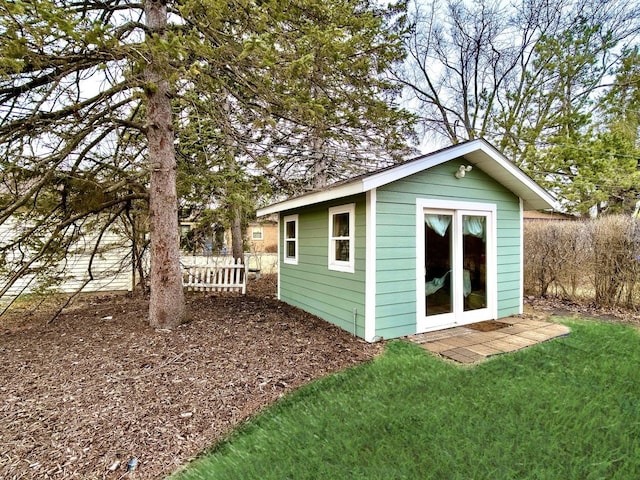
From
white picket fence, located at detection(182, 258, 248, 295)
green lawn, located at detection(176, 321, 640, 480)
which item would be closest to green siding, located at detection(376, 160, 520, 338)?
green lawn, located at detection(176, 321, 640, 480)

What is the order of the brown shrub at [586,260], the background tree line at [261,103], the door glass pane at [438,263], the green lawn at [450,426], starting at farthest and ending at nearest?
the brown shrub at [586,260]
the door glass pane at [438,263]
the background tree line at [261,103]
the green lawn at [450,426]

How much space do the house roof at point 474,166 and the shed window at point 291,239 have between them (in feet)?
2.30

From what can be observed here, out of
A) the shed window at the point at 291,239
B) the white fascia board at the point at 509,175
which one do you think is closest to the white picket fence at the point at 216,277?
the shed window at the point at 291,239

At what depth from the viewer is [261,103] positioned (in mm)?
5387

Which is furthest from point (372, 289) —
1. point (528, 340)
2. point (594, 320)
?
point (594, 320)

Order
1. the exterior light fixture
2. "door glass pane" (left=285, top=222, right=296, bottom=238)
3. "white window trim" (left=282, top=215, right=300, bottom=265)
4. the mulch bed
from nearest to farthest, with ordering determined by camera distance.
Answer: the mulch bed < the exterior light fixture < "white window trim" (left=282, top=215, right=300, bottom=265) < "door glass pane" (left=285, top=222, right=296, bottom=238)

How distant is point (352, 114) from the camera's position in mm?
8070

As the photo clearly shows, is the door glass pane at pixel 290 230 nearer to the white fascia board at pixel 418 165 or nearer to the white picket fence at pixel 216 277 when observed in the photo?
the white picket fence at pixel 216 277

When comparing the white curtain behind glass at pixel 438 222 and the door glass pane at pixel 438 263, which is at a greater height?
the white curtain behind glass at pixel 438 222

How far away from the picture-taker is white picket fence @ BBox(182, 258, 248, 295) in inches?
349

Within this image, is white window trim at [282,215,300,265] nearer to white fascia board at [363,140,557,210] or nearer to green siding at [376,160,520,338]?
green siding at [376,160,520,338]

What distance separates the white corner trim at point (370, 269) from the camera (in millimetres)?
4609

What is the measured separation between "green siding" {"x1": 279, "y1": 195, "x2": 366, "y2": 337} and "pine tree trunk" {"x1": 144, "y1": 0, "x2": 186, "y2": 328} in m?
2.42

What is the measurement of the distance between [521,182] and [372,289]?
131 inches
